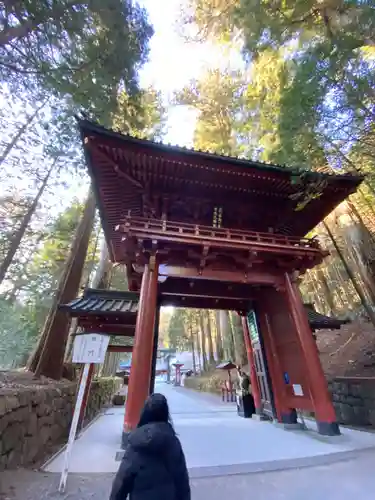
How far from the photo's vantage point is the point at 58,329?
7102 millimetres

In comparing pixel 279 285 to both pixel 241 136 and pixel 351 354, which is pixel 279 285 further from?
pixel 351 354

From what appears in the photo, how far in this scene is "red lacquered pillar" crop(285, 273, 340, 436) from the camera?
5.29m

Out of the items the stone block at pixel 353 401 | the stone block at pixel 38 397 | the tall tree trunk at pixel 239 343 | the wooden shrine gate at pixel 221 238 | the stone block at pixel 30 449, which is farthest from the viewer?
the tall tree trunk at pixel 239 343

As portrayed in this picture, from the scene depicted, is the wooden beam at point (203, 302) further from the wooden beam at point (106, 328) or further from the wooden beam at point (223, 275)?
the wooden beam at point (106, 328)

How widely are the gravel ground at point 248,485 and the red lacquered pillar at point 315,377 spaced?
1521 millimetres

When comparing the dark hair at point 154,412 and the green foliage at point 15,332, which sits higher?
the green foliage at point 15,332

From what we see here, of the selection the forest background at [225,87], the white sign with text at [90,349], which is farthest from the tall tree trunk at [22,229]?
the white sign with text at [90,349]

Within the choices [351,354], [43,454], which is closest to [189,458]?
[43,454]

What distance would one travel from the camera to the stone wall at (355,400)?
22.8 ft

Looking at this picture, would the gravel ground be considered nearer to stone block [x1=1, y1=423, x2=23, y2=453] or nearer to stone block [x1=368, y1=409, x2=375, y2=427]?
stone block [x1=1, y1=423, x2=23, y2=453]

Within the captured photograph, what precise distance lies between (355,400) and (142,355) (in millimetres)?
6516

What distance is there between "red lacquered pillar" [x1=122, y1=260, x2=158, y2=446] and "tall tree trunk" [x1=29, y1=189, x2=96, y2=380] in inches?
121

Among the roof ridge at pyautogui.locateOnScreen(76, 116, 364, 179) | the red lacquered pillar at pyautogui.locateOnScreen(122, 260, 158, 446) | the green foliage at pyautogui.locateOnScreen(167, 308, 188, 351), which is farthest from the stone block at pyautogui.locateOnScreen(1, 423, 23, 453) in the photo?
the green foliage at pyautogui.locateOnScreen(167, 308, 188, 351)

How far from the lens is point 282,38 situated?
738 cm
